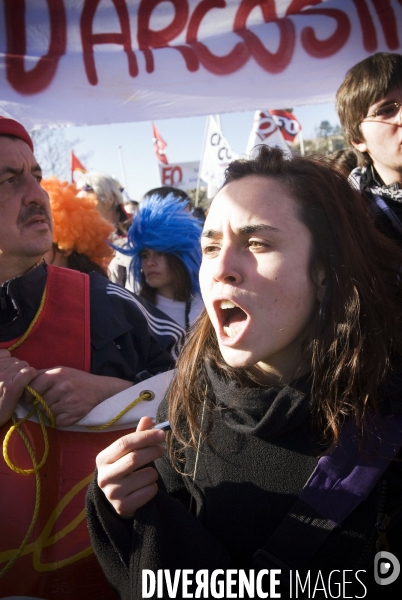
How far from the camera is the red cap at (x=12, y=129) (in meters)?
2.26

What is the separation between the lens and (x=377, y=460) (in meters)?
1.32

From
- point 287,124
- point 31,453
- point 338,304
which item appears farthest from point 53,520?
point 287,124

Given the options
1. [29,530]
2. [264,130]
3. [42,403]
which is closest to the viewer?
[29,530]

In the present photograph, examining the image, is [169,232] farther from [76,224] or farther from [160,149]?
[160,149]

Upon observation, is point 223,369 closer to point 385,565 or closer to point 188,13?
point 385,565

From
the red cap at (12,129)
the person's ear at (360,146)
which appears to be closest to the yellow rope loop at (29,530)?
the red cap at (12,129)

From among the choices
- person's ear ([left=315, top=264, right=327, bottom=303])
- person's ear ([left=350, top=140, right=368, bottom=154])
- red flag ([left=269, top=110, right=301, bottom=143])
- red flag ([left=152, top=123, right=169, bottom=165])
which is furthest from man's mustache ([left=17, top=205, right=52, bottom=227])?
red flag ([left=152, top=123, right=169, bottom=165])

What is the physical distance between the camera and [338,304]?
4.69 ft

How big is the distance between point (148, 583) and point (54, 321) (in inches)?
41.7

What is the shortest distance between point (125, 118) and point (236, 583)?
203cm

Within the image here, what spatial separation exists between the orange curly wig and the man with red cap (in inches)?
28.6

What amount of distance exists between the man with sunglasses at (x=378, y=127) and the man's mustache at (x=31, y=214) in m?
1.30

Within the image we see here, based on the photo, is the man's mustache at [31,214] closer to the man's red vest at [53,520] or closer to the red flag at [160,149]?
the man's red vest at [53,520]

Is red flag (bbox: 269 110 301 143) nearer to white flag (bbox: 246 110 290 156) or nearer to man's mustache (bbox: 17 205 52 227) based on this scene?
white flag (bbox: 246 110 290 156)
